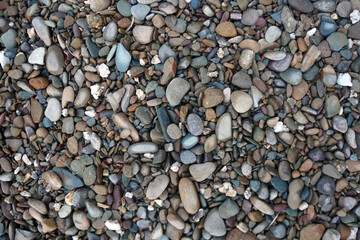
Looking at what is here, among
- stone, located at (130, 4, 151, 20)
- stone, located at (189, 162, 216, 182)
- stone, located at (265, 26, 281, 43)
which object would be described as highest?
stone, located at (130, 4, 151, 20)

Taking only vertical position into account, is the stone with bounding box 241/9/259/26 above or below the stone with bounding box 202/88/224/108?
above

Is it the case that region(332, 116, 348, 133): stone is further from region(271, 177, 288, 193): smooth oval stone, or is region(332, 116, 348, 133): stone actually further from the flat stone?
the flat stone

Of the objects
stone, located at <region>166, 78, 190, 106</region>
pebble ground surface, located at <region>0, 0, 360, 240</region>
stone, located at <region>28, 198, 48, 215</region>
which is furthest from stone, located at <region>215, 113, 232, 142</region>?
stone, located at <region>28, 198, 48, 215</region>

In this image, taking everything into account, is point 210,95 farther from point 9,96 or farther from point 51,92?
point 9,96

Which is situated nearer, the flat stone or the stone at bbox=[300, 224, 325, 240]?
the stone at bbox=[300, 224, 325, 240]

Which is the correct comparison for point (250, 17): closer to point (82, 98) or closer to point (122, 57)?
point (122, 57)

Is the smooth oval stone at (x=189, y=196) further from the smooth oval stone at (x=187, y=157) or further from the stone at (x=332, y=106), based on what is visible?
the stone at (x=332, y=106)

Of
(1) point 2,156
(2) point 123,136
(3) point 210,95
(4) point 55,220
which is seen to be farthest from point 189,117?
(1) point 2,156

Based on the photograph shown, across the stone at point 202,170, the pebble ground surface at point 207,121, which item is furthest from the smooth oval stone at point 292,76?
the stone at point 202,170

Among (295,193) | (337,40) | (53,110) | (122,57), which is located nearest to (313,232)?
(295,193)
